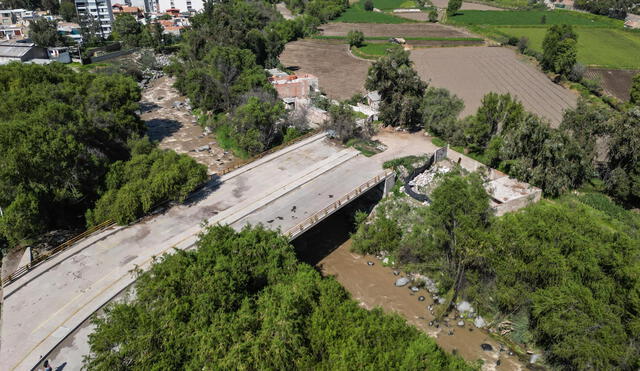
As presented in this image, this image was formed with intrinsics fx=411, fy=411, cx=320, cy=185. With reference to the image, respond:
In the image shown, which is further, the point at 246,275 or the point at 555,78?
the point at 555,78

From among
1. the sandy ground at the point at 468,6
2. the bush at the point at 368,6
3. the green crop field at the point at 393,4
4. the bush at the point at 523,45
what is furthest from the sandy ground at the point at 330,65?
the sandy ground at the point at 468,6

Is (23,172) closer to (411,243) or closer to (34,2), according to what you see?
(411,243)

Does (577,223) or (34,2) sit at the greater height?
(34,2)

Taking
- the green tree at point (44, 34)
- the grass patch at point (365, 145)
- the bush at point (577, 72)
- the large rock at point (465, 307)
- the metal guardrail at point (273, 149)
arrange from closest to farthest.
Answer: the large rock at point (465, 307) → the metal guardrail at point (273, 149) → the grass patch at point (365, 145) → the bush at point (577, 72) → the green tree at point (44, 34)

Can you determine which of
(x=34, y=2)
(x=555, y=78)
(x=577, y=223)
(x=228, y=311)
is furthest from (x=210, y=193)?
(x=34, y=2)

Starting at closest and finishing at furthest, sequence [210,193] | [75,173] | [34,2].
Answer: [75,173] → [210,193] → [34,2]

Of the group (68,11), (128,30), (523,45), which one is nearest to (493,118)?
(523,45)

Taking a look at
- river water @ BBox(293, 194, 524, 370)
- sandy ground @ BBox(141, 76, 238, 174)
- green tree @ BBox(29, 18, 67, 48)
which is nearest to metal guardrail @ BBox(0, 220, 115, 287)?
river water @ BBox(293, 194, 524, 370)

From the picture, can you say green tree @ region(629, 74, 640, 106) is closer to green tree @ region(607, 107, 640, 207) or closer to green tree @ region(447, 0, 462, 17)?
green tree @ region(607, 107, 640, 207)

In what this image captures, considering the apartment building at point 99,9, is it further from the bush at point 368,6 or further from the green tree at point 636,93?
the green tree at point 636,93
